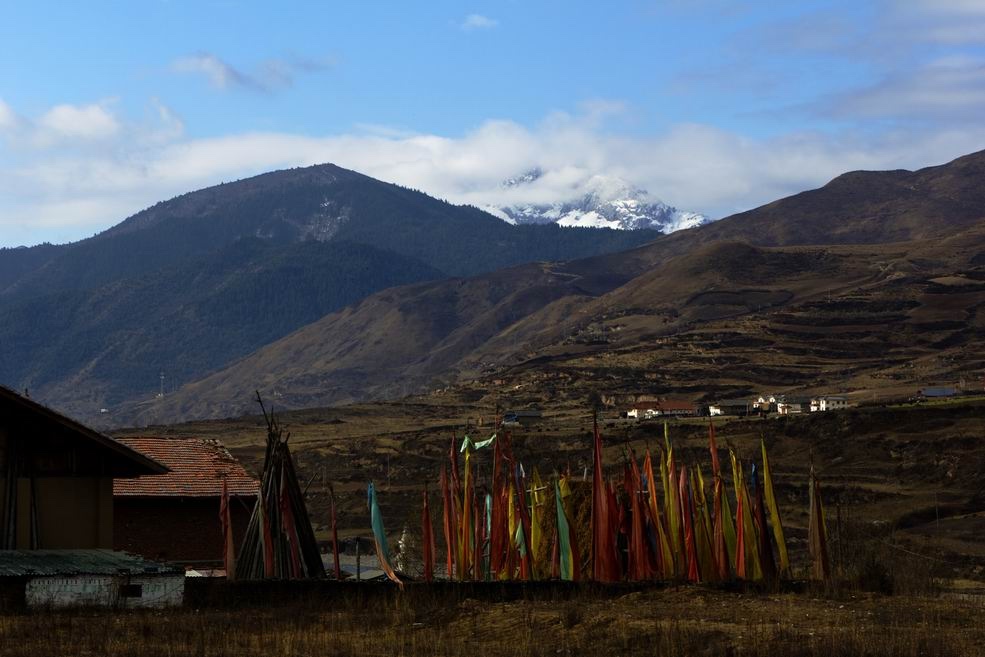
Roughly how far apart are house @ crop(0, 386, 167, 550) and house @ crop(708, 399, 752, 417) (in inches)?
3917

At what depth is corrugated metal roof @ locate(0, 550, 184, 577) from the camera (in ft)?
84.5

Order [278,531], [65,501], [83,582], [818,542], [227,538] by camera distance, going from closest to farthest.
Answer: [83,582] < [65,501] < [278,531] < [818,542] < [227,538]

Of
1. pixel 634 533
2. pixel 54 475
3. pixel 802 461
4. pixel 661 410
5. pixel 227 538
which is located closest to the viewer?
pixel 54 475

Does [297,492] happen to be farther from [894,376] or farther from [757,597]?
[894,376]

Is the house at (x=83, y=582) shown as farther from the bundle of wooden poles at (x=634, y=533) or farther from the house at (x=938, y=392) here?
the house at (x=938, y=392)

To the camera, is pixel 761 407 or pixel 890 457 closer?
pixel 890 457

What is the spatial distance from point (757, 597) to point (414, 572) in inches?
838

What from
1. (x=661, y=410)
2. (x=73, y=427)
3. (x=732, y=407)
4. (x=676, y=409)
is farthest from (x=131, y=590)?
(x=732, y=407)

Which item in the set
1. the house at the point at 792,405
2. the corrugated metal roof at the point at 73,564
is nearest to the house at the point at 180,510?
the corrugated metal roof at the point at 73,564

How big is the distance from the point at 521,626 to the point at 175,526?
1998 cm

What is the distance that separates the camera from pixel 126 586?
1022 inches

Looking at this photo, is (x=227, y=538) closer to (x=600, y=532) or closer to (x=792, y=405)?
(x=600, y=532)

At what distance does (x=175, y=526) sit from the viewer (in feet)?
136

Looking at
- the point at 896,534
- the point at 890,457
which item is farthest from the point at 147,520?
the point at 890,457
